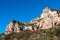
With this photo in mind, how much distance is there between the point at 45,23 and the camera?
148000 millimetres

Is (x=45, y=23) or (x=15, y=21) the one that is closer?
(x=45, y=23)

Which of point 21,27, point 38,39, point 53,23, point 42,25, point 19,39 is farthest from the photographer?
point 21,27

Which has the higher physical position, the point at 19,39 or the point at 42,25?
the point at 42,25

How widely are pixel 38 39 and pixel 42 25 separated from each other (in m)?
57.6

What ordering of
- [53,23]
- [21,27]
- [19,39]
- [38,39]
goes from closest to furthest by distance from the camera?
1. [38,39]
2. [19,39]
3. [53,23]
4. [21,27]

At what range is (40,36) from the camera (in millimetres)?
100312

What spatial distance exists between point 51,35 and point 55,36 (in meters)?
3.06

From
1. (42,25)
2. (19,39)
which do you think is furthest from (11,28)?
(19,39)

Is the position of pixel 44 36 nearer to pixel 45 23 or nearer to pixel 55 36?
pixel 55 36

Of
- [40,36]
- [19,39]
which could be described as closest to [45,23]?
[19,39]

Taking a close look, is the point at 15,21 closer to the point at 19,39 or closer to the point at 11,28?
the point at 11,28

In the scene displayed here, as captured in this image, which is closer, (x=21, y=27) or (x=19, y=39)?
(x=19, y=39)

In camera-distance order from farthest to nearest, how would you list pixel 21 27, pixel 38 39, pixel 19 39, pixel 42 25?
pixel 21 27, pixel 42 25, pixel 19 39, pixel 38 39

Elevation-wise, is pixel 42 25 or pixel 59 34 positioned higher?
pixel 42 25
